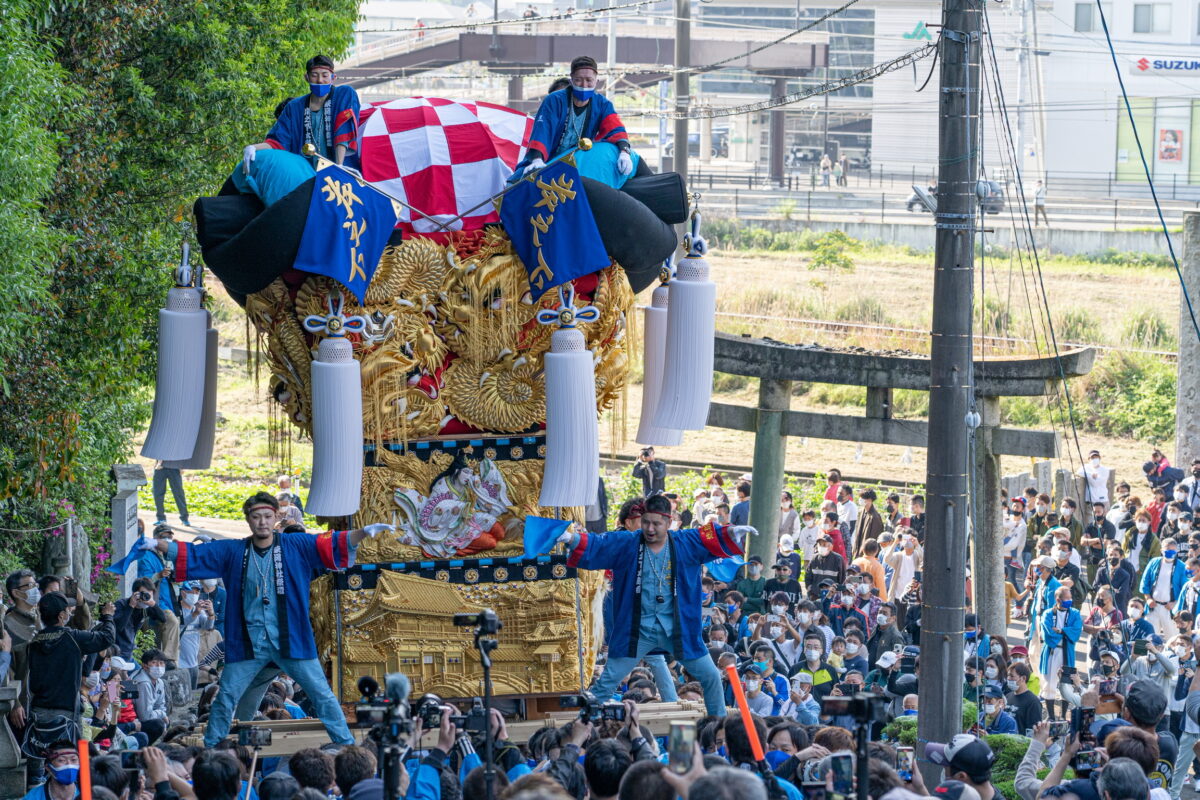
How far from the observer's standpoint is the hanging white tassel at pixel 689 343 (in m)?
10.5

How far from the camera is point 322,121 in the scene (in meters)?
10.3

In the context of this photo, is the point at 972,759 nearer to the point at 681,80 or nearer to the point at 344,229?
the point at 344,229

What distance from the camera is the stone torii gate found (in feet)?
49.2

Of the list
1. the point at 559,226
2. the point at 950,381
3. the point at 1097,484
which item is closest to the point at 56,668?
the point at 559,226

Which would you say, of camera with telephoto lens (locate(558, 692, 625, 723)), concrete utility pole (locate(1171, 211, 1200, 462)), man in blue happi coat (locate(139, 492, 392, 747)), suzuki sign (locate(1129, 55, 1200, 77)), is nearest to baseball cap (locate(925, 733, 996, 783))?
camera with telephoto lens (locate(558, 692, 625, 723))

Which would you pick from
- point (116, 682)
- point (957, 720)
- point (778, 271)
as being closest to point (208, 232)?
point (116, 682)

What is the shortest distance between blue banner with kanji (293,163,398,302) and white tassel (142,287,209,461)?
1.00 metres

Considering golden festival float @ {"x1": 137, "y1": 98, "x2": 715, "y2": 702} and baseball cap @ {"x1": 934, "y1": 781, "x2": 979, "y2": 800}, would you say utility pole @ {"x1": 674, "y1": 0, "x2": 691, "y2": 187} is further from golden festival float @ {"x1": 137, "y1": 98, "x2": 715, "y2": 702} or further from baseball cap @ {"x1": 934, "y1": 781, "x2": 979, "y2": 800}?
baseball cap @ {"x1": 934, "y1": 781, "x2": 979, "y2": 800}

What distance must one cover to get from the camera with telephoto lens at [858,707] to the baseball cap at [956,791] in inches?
28.7

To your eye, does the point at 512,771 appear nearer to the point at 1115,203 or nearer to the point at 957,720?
the point at 957,720

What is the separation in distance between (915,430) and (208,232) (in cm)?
843

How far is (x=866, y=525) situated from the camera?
19047mm

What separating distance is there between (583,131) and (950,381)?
2707 millimetres

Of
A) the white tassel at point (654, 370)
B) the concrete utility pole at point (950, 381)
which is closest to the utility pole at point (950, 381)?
the concrete utility pole at point (950, 381)
